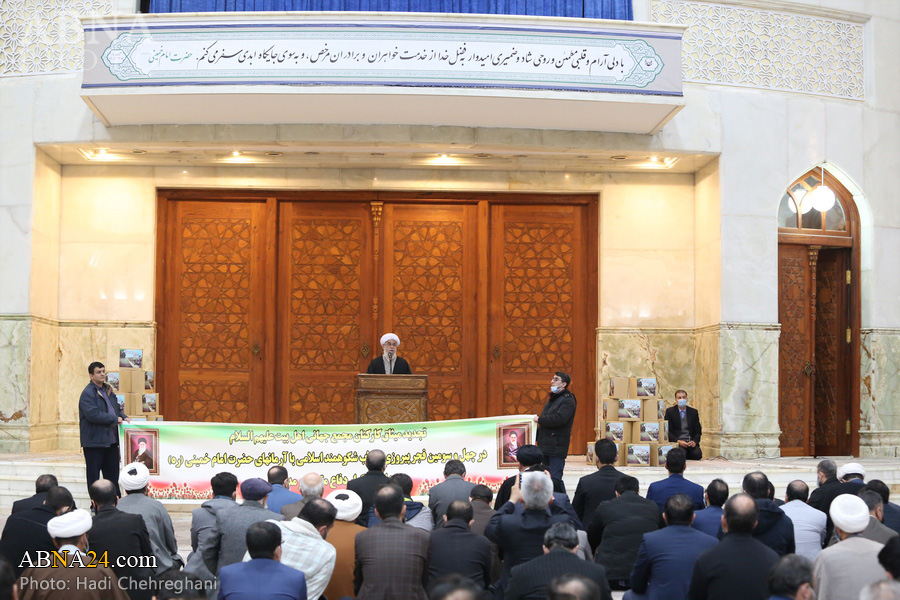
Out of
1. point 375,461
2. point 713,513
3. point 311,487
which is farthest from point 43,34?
point 713,513

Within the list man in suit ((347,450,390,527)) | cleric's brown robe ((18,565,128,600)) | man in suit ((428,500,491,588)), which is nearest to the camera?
cleric's brown robe ((18,565,128,600))

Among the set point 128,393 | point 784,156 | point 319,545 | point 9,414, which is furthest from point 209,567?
point 784,156

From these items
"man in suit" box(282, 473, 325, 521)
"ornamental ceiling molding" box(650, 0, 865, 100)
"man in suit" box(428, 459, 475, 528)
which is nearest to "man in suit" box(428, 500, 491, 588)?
"man in suit" box(282, 473, 325, 521)

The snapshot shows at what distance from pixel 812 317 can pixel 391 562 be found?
349 inches

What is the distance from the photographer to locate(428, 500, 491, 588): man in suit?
4.78 meters

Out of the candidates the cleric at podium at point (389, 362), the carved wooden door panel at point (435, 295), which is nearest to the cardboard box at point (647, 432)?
the carved wooden door panel at point (435, 295)

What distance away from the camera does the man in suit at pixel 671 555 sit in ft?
15.1

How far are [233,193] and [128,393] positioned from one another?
285 centimetres

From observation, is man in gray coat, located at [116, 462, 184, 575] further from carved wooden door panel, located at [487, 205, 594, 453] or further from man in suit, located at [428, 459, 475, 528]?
carved wooden door panel, located at [487, 205, 594, 453]

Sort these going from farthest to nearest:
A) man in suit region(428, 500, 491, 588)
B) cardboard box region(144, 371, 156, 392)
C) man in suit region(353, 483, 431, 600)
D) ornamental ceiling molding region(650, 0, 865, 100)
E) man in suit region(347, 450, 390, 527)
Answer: ornamental ceiling molding region(650, 0, 865, 100)
cardboard box region(144, 371, 156, 392)
man in suit region(347, 450, 390, 527)
man in suit region(428, 500, 491, 588)
man in suit region(353, 483, 431, 600)

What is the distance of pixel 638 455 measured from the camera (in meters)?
10.6

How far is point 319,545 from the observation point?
4.66 meters

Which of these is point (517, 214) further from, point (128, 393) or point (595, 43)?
point (128, 393)

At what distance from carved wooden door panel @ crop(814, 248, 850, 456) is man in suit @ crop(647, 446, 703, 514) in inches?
266
